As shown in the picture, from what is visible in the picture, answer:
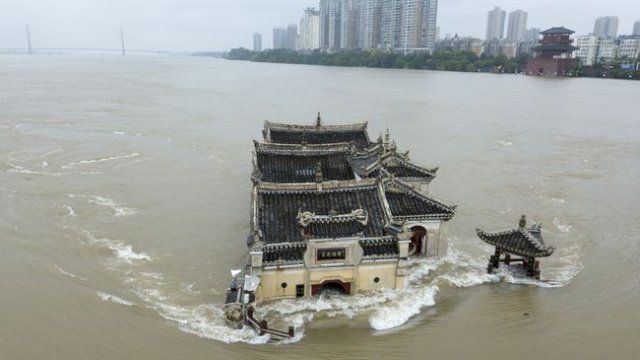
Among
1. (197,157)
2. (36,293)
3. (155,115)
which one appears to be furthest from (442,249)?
(155,115)

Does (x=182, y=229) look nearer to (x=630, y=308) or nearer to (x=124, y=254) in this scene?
(x=124, y=254)

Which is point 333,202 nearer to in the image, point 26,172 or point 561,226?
point 561,226

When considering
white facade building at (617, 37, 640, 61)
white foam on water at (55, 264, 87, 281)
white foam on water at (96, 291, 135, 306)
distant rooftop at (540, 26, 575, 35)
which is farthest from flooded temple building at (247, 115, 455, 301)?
white facade building at (617, 37, 640, 61)

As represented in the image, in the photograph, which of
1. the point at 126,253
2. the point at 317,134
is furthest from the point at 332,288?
the point at 317,134

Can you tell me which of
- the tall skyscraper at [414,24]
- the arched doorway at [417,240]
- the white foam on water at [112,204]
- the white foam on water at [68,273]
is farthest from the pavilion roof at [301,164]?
the tall skyscraper at [414,24]

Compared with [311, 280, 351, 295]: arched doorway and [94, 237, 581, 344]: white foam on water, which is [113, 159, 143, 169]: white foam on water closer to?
[94, 237, 581, 344]: white foam on water
